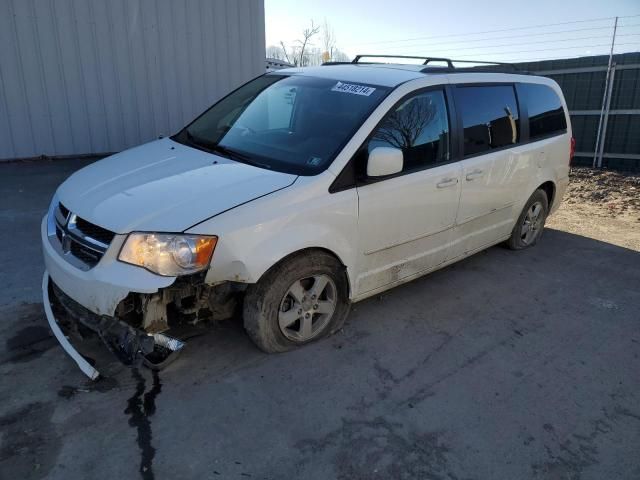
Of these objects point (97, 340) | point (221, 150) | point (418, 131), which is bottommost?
point (97, 340)

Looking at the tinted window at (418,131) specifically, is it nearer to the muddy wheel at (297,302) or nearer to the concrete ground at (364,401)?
the muddy wheel at (297,302)

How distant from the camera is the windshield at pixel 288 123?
3439 mm

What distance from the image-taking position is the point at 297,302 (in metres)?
3.32

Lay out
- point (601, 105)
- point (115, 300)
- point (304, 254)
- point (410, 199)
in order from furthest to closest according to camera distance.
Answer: point (601, 105) → point (410, 199) → point (304, 254) → point (115, 300)

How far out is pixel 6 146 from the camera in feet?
26.9

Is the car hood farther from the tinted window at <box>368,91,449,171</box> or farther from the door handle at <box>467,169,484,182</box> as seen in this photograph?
the door handle at <box>467,169,484,182</box>

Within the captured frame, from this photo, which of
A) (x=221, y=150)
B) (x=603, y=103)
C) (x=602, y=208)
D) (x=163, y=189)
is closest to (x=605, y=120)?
(x=603, y=103)

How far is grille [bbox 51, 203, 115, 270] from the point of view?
284 centimetres

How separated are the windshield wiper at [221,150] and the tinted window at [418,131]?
2.67ft

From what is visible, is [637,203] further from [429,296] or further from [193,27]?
[193,27]

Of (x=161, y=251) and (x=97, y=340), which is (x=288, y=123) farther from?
(x=97, y=340)

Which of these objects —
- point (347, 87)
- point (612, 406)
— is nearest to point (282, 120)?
point (347, 87)

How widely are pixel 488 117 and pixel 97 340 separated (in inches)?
143

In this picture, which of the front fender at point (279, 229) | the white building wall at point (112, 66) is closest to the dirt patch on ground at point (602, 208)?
the front fender at point (279, 229)
